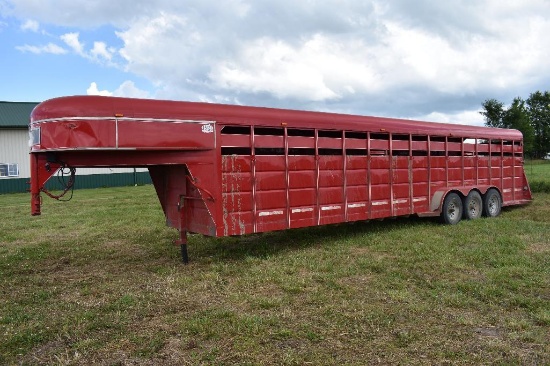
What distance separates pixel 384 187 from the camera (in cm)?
930

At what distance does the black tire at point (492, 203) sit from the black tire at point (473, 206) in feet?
0.64

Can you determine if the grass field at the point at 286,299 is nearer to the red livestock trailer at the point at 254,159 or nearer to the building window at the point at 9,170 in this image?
the red livestock trailer at the point at 254,159

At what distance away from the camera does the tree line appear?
55531 millimetres

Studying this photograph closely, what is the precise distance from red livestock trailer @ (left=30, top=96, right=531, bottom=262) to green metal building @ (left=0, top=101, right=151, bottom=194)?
84.6ft

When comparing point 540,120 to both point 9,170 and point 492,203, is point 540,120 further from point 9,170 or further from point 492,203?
point 9,170

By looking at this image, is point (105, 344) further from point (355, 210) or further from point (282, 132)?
point (355, 210)

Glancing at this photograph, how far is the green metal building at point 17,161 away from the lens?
30.0 meters

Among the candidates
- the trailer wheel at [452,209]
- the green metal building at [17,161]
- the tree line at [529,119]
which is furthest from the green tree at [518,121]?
the trailer wheel at [452,209]

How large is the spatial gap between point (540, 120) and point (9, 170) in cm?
7155

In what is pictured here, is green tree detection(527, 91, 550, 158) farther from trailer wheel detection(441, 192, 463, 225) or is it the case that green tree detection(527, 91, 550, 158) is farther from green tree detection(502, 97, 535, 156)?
trailer wheel detection(441, 192, 463, 225)

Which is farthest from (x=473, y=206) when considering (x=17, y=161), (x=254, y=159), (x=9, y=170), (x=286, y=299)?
(x=9, y=170)

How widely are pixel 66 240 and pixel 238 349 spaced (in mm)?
7191

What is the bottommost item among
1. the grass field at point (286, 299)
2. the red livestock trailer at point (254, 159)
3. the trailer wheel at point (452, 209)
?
the grass field at point (286, 299)

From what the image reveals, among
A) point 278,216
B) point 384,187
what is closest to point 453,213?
point 384,187
